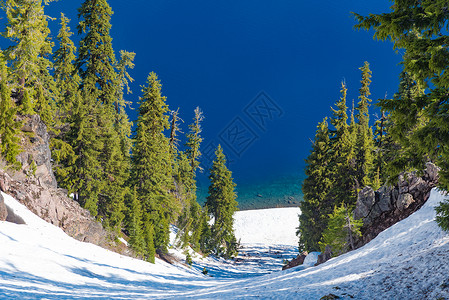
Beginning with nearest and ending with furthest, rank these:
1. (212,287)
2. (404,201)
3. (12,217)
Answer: (212,287) < (12,217) < (404,201)

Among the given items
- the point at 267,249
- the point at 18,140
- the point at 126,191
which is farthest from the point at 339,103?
the point at 267,249

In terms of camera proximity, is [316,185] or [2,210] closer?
[2,210]

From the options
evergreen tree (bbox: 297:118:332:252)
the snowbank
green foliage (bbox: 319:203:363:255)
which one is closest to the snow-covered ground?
green foliage (bbox: 319:203:363:255)

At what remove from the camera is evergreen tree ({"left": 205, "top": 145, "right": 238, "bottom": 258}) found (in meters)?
47.7

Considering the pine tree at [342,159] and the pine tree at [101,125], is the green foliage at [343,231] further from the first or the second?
the pine tree at [101,125]

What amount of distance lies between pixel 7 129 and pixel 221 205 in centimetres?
3309

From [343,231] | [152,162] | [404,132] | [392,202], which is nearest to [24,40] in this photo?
[152,162]

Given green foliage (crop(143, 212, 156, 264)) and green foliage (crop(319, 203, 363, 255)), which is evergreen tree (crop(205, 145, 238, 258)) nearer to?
green foliage (crop(143, 212, 156, 264))

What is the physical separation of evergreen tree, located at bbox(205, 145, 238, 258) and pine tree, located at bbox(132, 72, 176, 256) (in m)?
12.3

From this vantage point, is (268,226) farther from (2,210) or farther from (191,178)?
(2,210)

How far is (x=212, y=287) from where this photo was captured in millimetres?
16078

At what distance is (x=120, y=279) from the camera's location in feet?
53.7

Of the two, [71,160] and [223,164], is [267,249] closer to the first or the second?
[223,164]

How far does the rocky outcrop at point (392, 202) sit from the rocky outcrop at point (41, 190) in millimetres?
20903
